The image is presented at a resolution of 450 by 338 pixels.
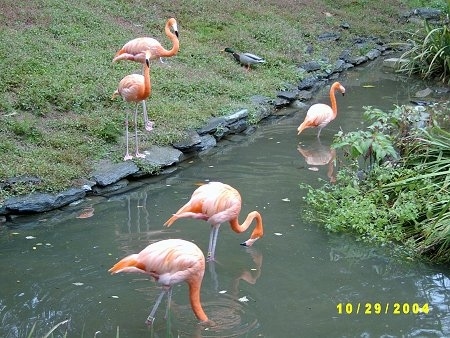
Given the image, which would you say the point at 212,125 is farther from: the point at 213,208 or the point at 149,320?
the point at 149,320

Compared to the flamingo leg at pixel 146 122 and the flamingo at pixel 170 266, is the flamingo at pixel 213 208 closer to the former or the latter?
the flamingo at pixel 170 266

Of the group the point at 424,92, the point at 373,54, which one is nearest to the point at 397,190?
the point at 424,92

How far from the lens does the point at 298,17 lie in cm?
1504

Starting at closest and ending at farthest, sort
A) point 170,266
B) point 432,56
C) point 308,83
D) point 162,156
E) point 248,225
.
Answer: point 170,266 < point 248,225 < point 162,156 < point 308,83 < point 432,56

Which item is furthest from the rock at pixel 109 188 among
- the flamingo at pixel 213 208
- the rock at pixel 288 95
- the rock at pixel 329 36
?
the rock at pixel 329 36

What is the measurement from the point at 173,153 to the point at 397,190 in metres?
2.82

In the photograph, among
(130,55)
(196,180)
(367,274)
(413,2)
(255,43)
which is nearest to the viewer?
Result: (367,274)

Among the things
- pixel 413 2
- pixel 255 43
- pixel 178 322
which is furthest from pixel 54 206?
pixel 413 2

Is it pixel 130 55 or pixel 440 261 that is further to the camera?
pixel 130 55

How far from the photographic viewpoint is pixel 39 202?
23.1 feet

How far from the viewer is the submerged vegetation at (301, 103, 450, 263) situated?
20.7 ft

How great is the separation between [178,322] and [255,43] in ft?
28.2

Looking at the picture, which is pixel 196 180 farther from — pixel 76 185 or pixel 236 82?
pixel 236 82

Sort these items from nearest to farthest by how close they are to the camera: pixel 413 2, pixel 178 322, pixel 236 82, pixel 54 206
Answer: pixel 178 322
pixel 54 206
pixel 236 82
pixel 413 2
